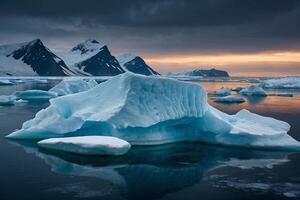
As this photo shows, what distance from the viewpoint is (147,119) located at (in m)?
12.6

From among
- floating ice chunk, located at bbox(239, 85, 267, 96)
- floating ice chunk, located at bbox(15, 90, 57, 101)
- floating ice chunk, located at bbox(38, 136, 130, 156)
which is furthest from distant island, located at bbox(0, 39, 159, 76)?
floating ice chunk, located at bbox(38, 136, 130, 156)

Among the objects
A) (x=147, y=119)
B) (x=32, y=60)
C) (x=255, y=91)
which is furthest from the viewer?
(x=32, y=60)

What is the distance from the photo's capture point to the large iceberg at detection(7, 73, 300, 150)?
12.6 m

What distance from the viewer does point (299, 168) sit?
10227 millimetres

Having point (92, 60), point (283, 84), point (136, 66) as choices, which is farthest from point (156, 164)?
point (136, 66)

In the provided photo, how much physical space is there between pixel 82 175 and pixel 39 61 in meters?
140

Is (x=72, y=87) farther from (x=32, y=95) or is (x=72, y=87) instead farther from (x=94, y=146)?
(x=94, y=146)

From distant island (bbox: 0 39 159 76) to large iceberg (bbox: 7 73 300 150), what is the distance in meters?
110

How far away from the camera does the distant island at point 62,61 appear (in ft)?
451

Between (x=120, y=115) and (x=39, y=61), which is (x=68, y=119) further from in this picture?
(x=39, y=61)

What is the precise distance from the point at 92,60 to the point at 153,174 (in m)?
160

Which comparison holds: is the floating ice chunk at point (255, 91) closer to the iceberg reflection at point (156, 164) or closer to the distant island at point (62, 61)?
the iceberg reflection at point (156, 164)

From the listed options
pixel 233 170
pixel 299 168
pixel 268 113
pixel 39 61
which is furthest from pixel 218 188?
pixel 39 61

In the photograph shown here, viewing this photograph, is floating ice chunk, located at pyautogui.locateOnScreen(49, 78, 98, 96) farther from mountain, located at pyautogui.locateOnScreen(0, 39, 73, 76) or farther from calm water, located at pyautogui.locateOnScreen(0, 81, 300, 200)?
mountain, located at pyautogui.locateOnScreen(0, 39, 73, 76)
